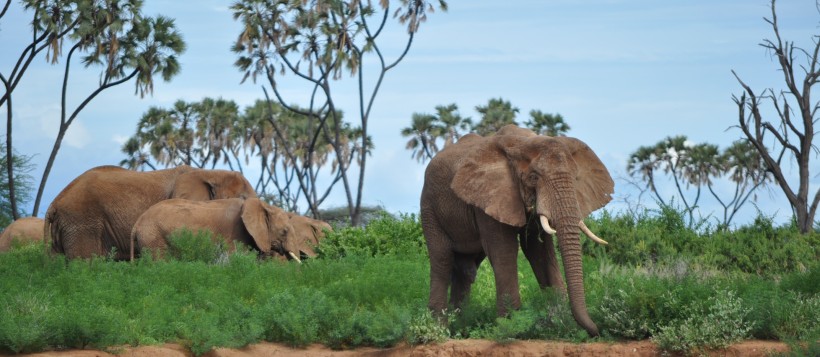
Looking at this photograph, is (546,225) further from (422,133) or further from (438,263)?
(422,133)

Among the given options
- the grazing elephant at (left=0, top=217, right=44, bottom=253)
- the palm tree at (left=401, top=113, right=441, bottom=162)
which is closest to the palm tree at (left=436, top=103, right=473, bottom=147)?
the palm tree at (left=401, top=113, right=441, bottom=162)

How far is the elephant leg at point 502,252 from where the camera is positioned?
504 inches

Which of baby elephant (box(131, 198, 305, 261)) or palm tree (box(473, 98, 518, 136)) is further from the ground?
palm tree (box(473, 98, 518, 136))

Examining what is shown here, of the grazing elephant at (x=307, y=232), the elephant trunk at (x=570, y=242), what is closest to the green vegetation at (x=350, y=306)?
the elephant trunk at (x=570, y=242)

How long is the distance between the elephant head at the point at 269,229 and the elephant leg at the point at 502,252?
1033cm

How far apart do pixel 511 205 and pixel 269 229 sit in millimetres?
11558

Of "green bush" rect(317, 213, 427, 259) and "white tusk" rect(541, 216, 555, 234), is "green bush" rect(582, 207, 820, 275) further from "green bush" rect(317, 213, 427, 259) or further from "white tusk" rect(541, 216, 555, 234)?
"white tusk" rect(541, 216, 555, 234)

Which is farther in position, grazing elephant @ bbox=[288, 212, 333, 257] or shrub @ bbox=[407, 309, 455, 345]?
grazing elephant @ bbox=[288, 212, 333, 257]

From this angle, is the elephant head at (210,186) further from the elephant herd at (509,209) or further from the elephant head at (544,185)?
the elephant head at (544,185)

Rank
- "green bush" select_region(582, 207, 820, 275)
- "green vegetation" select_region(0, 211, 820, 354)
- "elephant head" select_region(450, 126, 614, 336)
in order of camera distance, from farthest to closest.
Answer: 1. "green bush" select_region(582, 207, 820, 275)
2. "green vegetation" select_region(0, 211, 820, 354)
3. "elephant head" select_region(450, 126, 614, 336)

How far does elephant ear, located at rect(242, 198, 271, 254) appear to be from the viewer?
22.9m

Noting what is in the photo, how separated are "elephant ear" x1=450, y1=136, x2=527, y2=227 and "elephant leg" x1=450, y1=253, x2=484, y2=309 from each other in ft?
4.79

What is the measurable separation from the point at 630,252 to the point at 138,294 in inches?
385

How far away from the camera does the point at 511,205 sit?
41.1ft
